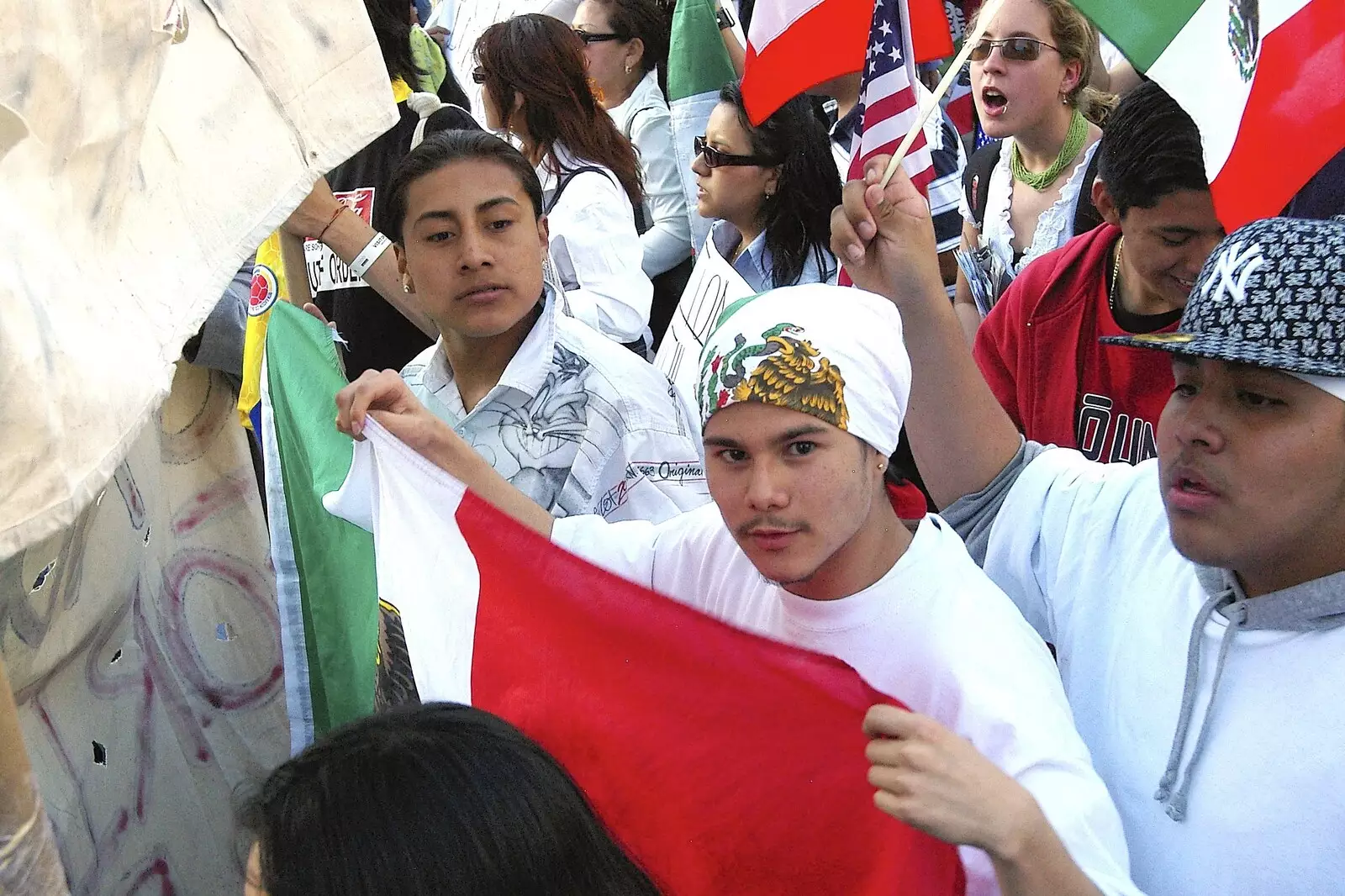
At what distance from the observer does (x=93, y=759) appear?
7.09ft

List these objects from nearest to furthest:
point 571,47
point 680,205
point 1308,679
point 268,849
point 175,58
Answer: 1. point 268,849
2. point 175,58
3. point 1308,679
4. point 571,47
5. point 680,205

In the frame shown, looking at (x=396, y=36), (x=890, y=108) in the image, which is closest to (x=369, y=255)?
(x=396, y=36)

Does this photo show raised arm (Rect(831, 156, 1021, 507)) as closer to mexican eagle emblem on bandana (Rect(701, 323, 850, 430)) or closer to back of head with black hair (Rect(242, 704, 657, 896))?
mexican eagle emblem on bandana (Rect(701, 323, 850, 430))

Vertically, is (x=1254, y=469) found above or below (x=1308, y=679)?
above

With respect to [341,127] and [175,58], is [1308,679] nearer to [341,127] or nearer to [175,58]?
[341,127]

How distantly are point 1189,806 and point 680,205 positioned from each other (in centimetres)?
361

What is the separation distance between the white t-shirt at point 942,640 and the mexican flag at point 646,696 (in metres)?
0.14

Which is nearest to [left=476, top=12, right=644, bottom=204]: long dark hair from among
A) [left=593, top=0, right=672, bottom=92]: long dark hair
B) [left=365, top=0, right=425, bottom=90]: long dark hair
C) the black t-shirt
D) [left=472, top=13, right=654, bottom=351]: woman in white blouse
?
[left=472, top=13, right=654, bottom=351]: woman in white blouse

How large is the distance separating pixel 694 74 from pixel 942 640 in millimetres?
3422

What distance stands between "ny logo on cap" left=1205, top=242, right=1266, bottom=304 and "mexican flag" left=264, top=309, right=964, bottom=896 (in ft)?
2.19

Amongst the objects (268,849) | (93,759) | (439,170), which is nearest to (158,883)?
(93,759)

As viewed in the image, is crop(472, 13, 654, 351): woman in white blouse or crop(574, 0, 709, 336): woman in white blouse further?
crop(574, 0, 709, 336): woman in white blouse

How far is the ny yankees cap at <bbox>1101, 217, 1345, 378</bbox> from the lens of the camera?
59.8 inches

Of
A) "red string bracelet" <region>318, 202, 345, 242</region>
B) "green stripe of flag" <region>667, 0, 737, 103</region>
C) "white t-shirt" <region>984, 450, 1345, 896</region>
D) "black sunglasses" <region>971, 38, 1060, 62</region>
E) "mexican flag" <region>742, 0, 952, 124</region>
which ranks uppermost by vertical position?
"green stripe of flag" <region>667, 0, 737, 103</region>
